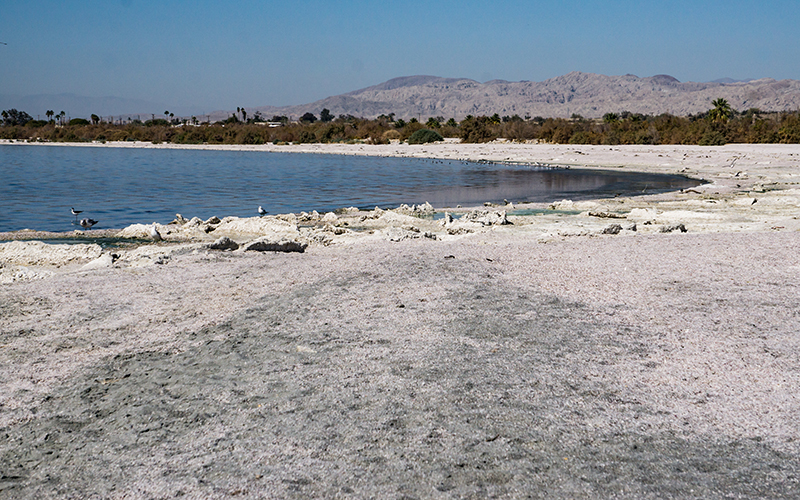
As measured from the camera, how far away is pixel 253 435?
12.5 feet

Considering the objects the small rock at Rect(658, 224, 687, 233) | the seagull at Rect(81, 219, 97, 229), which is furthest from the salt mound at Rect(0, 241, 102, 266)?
the small rock at Rect(658, 224, 687, 233)

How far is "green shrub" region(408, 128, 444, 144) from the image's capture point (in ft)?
225

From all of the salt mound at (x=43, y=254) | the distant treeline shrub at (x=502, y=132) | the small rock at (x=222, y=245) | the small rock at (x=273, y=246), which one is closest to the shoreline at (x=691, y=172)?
the distant treeline shrub at (x=502, y=132)

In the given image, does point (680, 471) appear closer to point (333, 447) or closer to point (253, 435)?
point (333, 447)

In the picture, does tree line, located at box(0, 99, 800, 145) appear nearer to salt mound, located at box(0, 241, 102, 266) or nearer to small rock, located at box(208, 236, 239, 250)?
small rock, located at box(208, 236, 239, 250)

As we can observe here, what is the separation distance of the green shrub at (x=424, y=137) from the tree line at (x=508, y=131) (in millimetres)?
277

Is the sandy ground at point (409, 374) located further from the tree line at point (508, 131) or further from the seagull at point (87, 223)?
the tree line at point (508, 131)

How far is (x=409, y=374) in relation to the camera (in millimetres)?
4707

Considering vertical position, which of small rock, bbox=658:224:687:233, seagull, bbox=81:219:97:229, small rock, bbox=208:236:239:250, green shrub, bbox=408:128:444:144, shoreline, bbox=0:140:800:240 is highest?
green shrub, bbox=408:128:444:144

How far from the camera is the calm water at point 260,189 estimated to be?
2047 centimetres

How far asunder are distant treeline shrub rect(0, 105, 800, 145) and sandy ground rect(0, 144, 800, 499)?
42.7m

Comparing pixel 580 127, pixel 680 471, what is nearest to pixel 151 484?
pixel 680 471

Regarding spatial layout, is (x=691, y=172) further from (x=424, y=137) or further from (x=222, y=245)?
(x=424, y=137)

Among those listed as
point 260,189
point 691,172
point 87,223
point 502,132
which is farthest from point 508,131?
point 87,223
